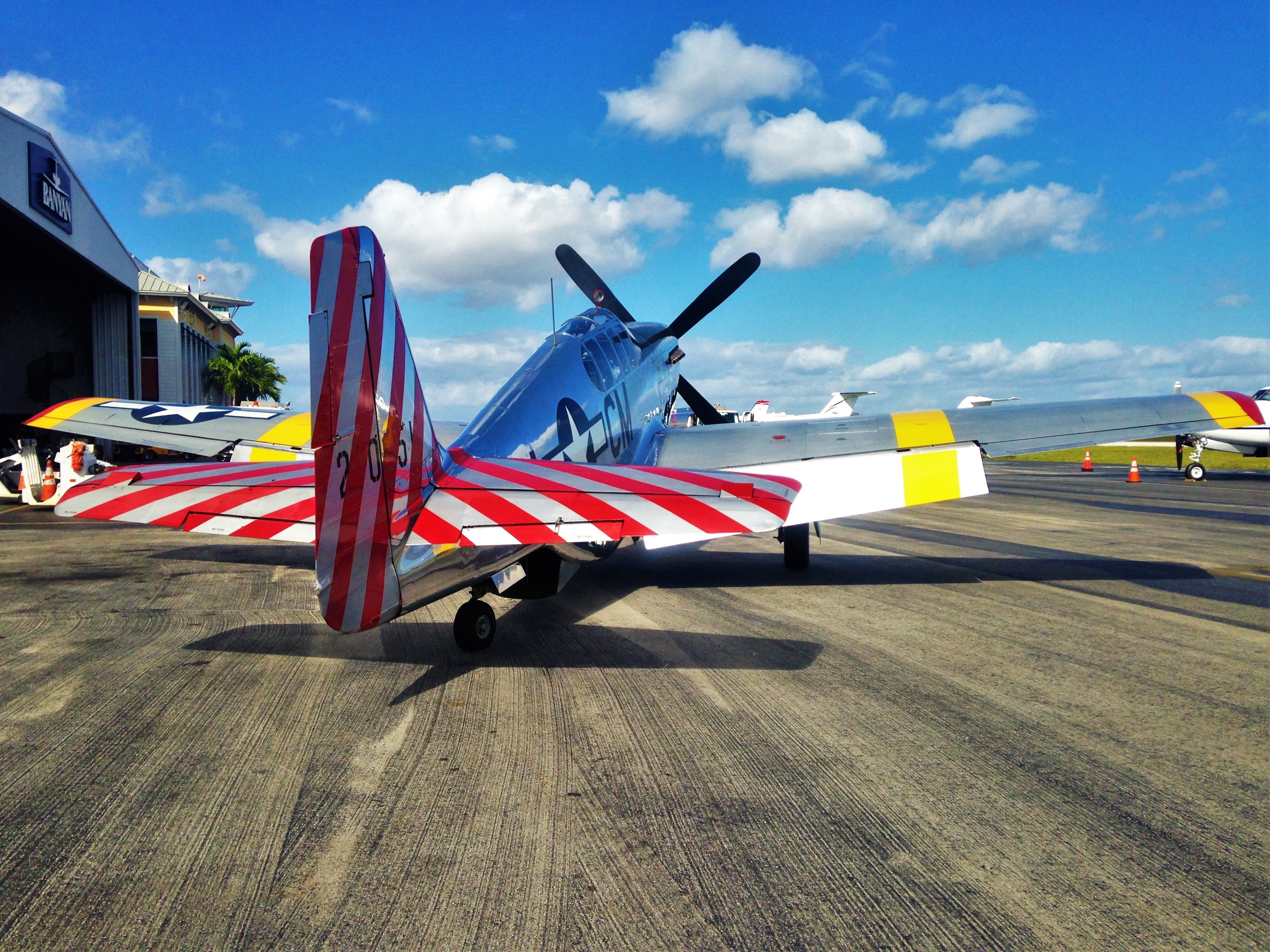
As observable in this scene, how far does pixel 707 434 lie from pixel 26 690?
761cm

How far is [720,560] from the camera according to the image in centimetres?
1091

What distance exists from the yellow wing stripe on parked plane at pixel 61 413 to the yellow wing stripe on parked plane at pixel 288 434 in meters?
2.66

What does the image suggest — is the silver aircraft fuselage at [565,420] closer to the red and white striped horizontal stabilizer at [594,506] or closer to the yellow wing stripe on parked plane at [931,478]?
the red and white striped horizontal stabilizer at [594,506]

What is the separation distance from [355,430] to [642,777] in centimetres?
230

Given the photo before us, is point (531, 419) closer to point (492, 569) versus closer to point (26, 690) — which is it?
point (492, 569)

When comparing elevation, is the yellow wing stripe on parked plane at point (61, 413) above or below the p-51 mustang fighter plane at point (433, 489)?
above

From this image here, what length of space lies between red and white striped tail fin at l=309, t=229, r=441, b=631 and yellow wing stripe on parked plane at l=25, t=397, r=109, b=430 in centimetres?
899

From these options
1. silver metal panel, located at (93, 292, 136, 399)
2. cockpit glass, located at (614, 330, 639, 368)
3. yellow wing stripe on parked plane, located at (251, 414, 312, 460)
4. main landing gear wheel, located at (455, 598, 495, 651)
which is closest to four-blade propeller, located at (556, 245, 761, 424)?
cockpit glass, located at (614, 330, 639, 368)

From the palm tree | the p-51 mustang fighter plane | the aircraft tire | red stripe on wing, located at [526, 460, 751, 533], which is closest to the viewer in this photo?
red stripe on wing, located at [526, 460, 751, 533]

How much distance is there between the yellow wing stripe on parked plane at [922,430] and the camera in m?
9.23

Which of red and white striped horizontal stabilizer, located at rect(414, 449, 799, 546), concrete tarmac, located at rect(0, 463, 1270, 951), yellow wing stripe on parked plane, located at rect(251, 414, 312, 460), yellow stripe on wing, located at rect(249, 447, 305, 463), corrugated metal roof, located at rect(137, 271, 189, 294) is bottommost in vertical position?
concrete tarmac, located at rect(0, 463, 1270, 951)

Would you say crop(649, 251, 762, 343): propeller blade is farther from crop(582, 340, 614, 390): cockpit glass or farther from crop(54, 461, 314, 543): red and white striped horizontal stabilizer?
crop(54, 461, 314, 543): red and white striped horizontal stabilizer

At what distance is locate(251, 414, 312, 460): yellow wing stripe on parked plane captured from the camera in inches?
428

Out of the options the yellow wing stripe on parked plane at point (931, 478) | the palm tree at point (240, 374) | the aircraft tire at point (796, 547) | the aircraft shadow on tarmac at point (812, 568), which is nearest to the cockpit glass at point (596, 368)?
the aircraft shadow on tarmac at point (812, 568)
